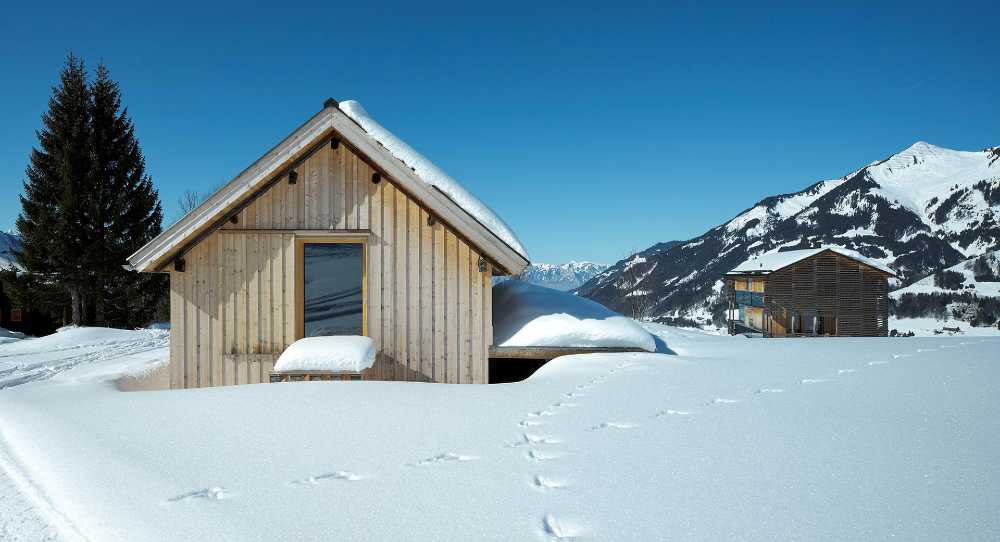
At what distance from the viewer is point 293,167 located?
22.7 ft

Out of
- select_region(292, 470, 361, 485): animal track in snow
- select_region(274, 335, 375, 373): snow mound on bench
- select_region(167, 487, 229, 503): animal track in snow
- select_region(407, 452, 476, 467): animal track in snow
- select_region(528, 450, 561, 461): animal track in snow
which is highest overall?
select_region(274, 335, 375, 373): snow mound on bench

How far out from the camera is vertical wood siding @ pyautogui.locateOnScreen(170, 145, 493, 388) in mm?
6812

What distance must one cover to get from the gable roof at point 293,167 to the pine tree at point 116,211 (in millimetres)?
18609

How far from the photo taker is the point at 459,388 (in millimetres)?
5191

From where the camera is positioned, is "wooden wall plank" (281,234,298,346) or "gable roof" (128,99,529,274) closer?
"gable roof" (128,99,529,274)

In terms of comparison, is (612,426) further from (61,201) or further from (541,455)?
(61,201)

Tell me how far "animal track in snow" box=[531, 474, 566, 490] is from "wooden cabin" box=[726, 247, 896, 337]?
25.5m

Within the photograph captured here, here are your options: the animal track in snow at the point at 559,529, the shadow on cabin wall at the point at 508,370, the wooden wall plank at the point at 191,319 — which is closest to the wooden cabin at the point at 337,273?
the wooden wall plank at the point at 191,319

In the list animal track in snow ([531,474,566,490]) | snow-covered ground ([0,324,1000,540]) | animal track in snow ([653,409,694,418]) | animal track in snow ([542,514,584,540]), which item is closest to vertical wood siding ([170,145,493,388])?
snow-covered ground ([0,324,1000,540])

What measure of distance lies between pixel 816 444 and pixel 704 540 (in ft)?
5.40

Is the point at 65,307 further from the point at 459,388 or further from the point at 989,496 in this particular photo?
the point at 989,496

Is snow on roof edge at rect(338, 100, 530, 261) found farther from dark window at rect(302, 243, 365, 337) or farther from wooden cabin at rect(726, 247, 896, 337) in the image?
wooden cabin at rect(726, 247, 896, 337)

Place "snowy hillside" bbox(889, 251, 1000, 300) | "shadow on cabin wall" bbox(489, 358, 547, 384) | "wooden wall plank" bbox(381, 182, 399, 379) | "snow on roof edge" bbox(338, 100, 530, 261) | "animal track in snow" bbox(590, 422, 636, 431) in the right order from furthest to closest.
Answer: "snowy hillside" bbox(889, 251, 1000, 300) < "shadow on cabin wall" bbox(489, 358, 547, 384) < "snow on roof edge" bbox(338, 100, 530, 261) < "wooden wall plank" bbox(381, 182, 399, 379) < "animal track in snow" bbox(590, 422, 636, 431)

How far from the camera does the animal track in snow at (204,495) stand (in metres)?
2.35
